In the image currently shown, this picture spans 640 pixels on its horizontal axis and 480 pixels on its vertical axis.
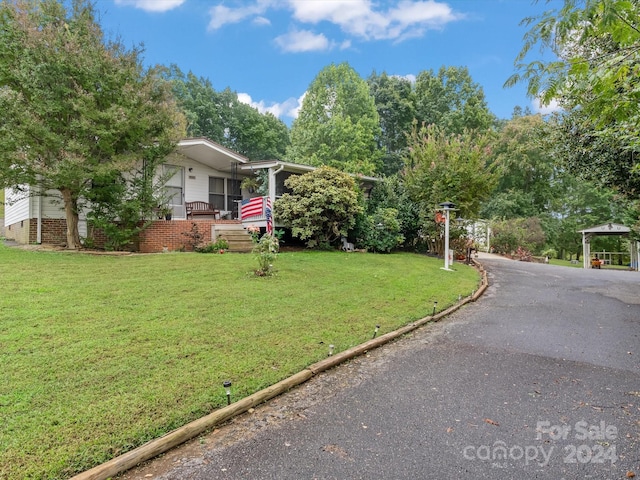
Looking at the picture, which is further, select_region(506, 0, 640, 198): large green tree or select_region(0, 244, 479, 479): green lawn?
select_region(0, 244, 479, 479): green lawn

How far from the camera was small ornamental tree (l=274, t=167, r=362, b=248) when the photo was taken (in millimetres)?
12883

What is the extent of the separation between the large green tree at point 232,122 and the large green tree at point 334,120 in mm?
8803

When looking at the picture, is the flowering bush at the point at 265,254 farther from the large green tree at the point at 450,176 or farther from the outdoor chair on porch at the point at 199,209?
the large green tree at the point at 450,176

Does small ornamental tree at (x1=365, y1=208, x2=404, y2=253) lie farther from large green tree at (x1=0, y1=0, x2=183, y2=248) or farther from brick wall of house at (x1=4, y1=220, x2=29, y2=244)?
brick wall of house at (x1=4, y1=220, x2=29, y2=244)

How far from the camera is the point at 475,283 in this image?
9.95 m

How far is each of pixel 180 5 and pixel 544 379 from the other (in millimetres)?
18046

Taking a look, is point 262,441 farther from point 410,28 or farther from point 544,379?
point 410,28

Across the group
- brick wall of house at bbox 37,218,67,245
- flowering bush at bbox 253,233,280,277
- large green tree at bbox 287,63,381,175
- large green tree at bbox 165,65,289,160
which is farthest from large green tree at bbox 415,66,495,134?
Answer: brick wall of house at bbox 37,218,67,245

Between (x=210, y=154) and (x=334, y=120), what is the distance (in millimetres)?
14411

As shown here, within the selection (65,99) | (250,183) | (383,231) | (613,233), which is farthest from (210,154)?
(613,233)

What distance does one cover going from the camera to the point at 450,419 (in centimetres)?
300

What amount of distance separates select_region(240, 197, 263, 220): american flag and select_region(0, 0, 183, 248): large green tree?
409 centimetres

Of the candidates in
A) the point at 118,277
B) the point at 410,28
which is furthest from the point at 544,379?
the point at 410,28

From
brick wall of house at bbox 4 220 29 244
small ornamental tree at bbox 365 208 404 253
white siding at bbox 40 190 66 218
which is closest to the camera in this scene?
white siding at bbox 40 190 66 218
